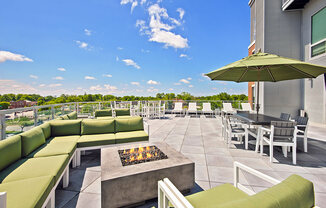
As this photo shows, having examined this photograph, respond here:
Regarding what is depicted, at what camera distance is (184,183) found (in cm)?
200

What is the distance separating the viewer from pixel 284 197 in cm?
69

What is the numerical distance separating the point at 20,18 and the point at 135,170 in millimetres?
32926

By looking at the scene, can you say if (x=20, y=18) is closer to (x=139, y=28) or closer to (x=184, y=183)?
(x=139, y=28)

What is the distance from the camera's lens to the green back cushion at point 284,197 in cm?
66

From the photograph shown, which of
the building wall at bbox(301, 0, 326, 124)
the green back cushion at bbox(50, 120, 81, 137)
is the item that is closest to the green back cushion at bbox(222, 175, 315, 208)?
the green back cushion at bbox(50, 120, 81, 137)

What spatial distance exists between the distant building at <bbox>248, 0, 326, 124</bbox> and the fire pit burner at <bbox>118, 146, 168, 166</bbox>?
24.7 feet

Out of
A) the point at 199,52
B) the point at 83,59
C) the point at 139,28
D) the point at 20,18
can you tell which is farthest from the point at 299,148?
the point at 20,18

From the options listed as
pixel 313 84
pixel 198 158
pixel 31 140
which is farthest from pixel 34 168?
pixel 313 84

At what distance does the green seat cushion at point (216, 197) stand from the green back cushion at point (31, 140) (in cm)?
256

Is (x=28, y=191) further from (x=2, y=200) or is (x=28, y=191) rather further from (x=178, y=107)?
(x=178, y=107)

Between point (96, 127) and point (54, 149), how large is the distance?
3.63 ft

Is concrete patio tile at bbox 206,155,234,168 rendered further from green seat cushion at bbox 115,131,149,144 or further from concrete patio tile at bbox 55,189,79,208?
concrete patio tile at bbox 55,189,79,208

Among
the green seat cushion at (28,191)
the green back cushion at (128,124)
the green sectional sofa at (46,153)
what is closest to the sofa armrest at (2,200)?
the green sectional sofa at (46,153)

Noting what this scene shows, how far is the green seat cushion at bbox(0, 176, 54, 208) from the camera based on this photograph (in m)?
1.27
